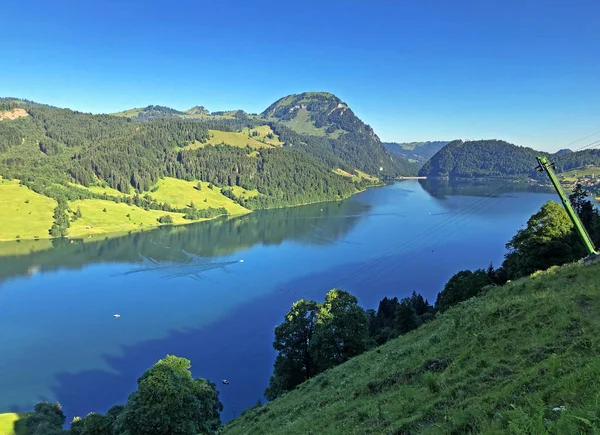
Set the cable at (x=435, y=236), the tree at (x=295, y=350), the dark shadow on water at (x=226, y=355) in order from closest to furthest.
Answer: the tree at (x=295, y=350) < the dark shadow on water at (x=226, y=355) < the cable at (x=435, y=236)

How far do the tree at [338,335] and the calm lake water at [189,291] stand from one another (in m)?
21.8

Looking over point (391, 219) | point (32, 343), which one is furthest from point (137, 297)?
point (391, 219)

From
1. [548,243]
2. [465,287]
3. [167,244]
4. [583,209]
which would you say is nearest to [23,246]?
[167,244]

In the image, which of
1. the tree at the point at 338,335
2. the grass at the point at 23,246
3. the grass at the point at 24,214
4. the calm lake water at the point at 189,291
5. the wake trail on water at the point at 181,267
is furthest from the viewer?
the grass at the point at 24,214

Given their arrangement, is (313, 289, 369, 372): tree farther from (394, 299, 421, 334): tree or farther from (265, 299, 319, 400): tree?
(394, 299, 421, 334): tree

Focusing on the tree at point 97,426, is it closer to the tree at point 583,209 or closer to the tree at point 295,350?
the tree at point 295,350

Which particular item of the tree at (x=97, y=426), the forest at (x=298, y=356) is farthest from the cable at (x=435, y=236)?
the tree at (x=97, y=426)

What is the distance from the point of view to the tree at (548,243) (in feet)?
138

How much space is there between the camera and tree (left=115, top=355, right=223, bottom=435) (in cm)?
3294

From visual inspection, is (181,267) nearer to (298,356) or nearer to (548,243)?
(298,356)

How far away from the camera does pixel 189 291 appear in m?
104

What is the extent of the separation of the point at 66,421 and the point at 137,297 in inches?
1857

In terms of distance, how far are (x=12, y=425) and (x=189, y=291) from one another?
57389mm

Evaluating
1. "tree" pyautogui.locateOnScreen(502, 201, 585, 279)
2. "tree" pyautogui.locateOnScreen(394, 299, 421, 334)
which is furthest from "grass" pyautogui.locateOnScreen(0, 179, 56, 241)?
"tree" pyautogui.locateOnScreen(502, 201, 585, 279)
